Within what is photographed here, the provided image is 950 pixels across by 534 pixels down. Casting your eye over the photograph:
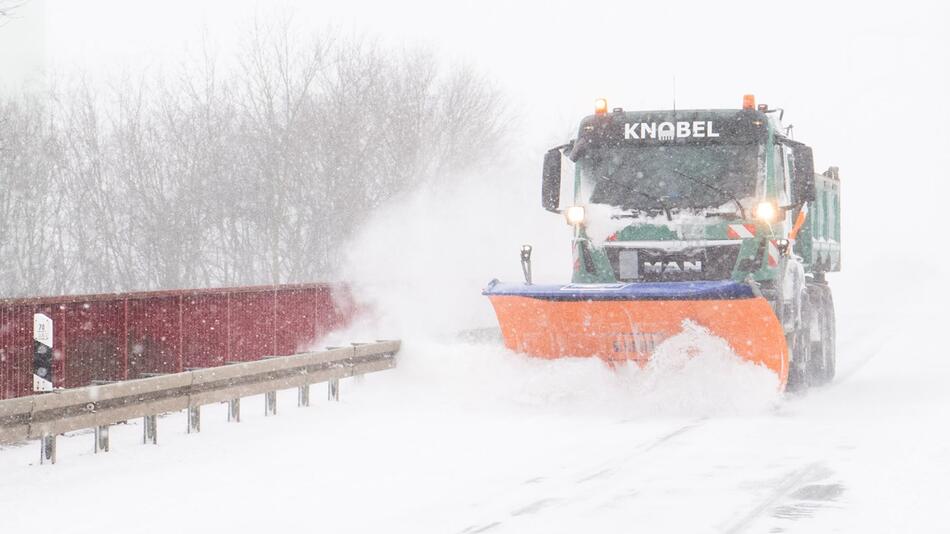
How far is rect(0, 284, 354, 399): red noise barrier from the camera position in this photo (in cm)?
Result: 1056

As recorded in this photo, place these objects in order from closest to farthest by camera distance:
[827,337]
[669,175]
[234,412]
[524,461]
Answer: [524,461], [234,412], [669,175], [827,337]

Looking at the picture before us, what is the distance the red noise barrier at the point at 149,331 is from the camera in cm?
1056

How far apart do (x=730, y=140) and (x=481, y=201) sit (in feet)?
109

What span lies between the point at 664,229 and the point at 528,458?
3.77 metres

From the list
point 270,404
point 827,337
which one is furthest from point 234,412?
point 827,337

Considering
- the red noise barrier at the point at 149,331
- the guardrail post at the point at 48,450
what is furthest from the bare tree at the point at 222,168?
the guardrail post at the point at 48,450

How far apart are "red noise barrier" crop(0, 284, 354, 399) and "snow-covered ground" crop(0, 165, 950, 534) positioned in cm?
62

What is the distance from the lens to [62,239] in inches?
1757

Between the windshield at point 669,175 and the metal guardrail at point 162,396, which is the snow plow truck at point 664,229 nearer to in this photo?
the windshield at point 669,175

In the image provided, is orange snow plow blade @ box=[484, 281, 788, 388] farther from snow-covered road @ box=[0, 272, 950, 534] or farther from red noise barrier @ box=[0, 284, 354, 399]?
red noise barrier @ box=[0, 284, 354, 399]

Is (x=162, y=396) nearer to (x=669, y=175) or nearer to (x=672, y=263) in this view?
(x=672, y=263)

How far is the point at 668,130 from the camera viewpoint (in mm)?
12188

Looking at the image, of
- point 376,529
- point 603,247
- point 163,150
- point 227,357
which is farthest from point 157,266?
point 376,529

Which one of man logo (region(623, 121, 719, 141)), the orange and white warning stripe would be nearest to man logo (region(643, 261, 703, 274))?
the orange and white warning stripe
